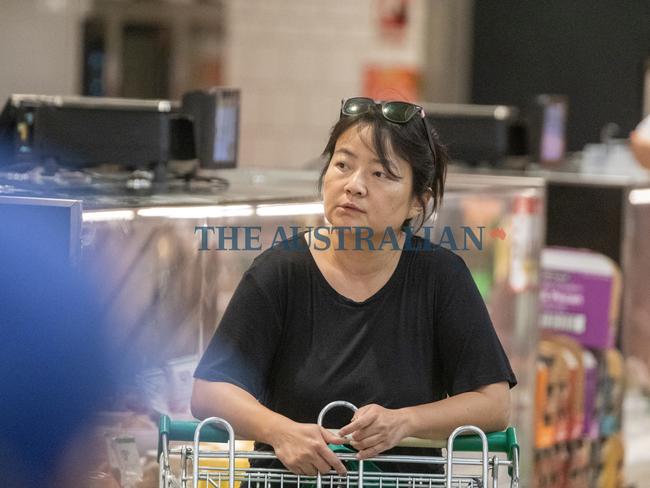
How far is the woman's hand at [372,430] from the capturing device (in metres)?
2.04

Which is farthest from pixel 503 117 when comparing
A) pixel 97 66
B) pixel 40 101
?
pixel 97 66

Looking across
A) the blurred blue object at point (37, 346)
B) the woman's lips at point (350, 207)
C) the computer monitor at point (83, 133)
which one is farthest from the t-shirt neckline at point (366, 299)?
the computer monitor at point (83, 133)

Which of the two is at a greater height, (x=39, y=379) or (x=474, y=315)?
(x=474, y=315)

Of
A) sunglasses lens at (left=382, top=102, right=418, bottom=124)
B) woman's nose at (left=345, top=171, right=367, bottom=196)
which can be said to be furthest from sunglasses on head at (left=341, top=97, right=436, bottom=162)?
woman's nose at (left=345, top=171, right=367, bottom=196)

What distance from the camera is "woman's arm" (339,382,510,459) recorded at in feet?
6.72

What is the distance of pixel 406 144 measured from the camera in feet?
7.28

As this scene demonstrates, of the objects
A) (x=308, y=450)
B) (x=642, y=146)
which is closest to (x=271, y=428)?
(x=308, y=450)

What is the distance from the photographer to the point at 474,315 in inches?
89.0

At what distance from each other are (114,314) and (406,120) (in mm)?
811

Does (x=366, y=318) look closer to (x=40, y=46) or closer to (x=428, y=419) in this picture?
(x=428, y=419)

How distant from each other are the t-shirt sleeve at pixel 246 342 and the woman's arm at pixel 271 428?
0.09 ft

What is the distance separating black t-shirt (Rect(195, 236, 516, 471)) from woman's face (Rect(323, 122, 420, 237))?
119mm

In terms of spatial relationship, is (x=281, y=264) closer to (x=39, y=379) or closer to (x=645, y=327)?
(x=39, y=379)

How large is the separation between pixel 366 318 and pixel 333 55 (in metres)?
6.20
